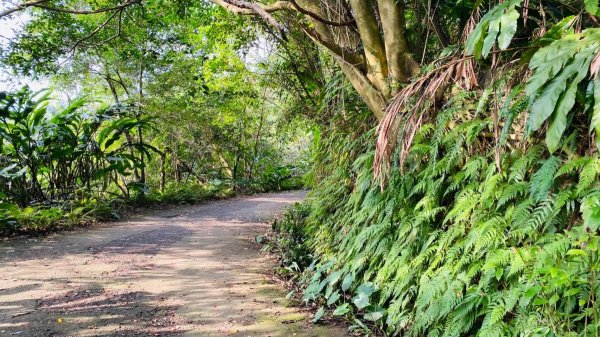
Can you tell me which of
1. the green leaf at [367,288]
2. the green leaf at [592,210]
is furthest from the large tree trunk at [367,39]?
the green leaf at [592,210]

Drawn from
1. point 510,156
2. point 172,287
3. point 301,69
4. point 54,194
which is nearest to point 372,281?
point 510,156

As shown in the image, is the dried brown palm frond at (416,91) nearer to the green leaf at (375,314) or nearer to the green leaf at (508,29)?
the green leaf at (508,29)

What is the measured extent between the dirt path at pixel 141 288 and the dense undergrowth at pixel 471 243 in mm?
580

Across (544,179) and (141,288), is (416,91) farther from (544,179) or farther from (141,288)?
(141,288)

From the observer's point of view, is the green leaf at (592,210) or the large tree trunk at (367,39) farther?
the large tree trunk at (367,39)

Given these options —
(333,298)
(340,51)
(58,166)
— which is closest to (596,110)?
(333,298)

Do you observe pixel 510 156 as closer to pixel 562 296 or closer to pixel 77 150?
pixel 562 296

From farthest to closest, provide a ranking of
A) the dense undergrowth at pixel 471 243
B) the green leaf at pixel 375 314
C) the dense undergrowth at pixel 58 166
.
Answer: the dense undergrowth at pixel 58 166, the green leaf at pixel 375 314, the dense undergrowth at pixel 471 243

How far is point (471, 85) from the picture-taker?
9.42ft

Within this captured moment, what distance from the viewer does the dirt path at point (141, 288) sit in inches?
119

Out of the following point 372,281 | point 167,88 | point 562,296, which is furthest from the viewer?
point 167,88

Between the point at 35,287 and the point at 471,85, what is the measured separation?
4.18 metres

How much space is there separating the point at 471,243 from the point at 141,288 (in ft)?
9.90

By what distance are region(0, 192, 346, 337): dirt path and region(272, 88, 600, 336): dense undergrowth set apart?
0.58 meters
